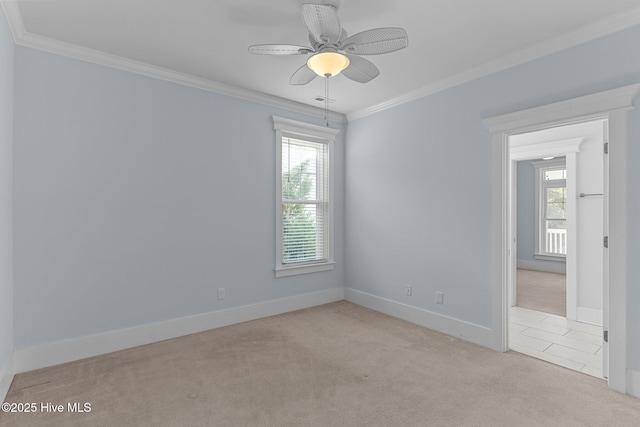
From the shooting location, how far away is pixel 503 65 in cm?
309

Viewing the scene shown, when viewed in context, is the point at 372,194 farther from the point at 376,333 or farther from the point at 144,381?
the point at 144,381

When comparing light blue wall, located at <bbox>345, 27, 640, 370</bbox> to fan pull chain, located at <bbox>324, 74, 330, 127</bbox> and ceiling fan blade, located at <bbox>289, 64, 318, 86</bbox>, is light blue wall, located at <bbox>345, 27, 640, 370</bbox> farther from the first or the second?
ceiling fan blade, located at <bbox>289, 64, 318, 86</bbox>

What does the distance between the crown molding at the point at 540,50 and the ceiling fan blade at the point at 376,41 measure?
5.06 feet

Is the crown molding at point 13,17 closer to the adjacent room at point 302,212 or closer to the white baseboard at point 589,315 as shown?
the adjacent room at point 302,212

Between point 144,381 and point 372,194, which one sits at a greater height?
point 372,194

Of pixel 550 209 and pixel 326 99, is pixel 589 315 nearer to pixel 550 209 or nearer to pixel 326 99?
pixel 326 99

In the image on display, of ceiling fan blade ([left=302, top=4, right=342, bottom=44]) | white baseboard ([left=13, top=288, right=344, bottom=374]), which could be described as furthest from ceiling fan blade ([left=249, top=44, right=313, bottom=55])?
white baseboard ([left=13, top=288, right=344, bottom=374])

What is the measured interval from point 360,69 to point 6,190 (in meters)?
2.84

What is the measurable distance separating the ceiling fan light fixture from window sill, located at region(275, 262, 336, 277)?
258 centimetres

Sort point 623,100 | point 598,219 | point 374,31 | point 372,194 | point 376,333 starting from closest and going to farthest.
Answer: point 374,31 < point 623,100 < point 376,333 < point 598,219 < point 372,194

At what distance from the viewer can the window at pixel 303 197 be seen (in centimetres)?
424

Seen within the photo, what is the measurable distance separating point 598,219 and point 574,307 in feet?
3.61

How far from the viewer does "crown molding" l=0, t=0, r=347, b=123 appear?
8.18 ft

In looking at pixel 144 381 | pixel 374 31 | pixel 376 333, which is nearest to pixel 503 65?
pixel 374 31
